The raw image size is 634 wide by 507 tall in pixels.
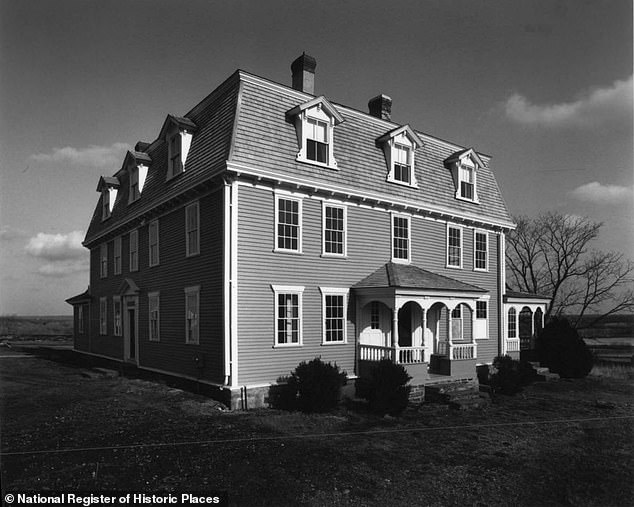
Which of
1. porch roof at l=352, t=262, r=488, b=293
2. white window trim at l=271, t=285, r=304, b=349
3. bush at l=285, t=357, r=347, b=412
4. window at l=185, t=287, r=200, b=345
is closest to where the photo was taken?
bush at l=285, t=357, r=347, b=412

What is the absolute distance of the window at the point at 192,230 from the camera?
1705cm

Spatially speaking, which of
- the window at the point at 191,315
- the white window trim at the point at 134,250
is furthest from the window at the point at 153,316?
the window at the point at 191,315

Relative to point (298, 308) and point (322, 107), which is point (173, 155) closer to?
point (322, 107)

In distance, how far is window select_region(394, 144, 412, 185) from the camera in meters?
20.3

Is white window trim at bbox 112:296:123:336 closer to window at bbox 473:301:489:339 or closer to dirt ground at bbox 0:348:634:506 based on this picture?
dirt ground at bbox 0:348:634:506

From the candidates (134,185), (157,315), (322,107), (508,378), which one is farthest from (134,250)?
(508,378)

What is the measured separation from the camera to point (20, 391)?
55.4 feet

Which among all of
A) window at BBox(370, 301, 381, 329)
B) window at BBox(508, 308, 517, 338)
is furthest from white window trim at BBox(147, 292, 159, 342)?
window at BBox(508, 308, 517, 338)

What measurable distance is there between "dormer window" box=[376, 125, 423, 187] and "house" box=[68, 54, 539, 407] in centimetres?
6

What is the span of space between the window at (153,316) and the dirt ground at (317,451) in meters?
3.41

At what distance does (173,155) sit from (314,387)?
10.1 m

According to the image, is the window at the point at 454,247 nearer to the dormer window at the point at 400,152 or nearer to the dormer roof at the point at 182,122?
the dormer window at the point at 400,152

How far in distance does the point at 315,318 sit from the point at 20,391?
10.3 m

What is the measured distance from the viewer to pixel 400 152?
2055cm
